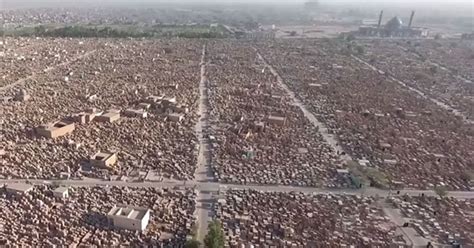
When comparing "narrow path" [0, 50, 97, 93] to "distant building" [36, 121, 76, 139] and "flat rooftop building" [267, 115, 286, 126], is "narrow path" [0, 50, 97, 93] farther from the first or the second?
"flat rooftop building" [267, 115, 286, 126]

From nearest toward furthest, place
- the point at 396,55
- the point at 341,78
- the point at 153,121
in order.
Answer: the point at 153,121
the point at 341,78
the point at 396,55

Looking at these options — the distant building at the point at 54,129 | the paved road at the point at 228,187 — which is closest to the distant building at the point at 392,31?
the paved road at the point at 228,187

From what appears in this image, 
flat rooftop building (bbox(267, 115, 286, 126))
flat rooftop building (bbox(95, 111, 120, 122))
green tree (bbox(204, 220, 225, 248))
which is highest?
flat rooftop building (bbox(267, 115, 286, 126))

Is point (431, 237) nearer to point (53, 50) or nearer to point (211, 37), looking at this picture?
point (53, 50)

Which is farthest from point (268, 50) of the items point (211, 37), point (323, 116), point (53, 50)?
point (323, 116)

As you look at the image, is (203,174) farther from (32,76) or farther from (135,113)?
(32,76)

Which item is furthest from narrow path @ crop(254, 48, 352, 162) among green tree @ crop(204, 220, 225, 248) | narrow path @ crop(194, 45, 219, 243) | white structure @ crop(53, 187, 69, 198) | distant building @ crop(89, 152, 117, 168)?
white structure @ crop(53, 187, 69, 198)

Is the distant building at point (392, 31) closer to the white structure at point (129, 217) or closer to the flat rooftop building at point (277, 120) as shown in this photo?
the flat rooftop building at point (277, 120)
